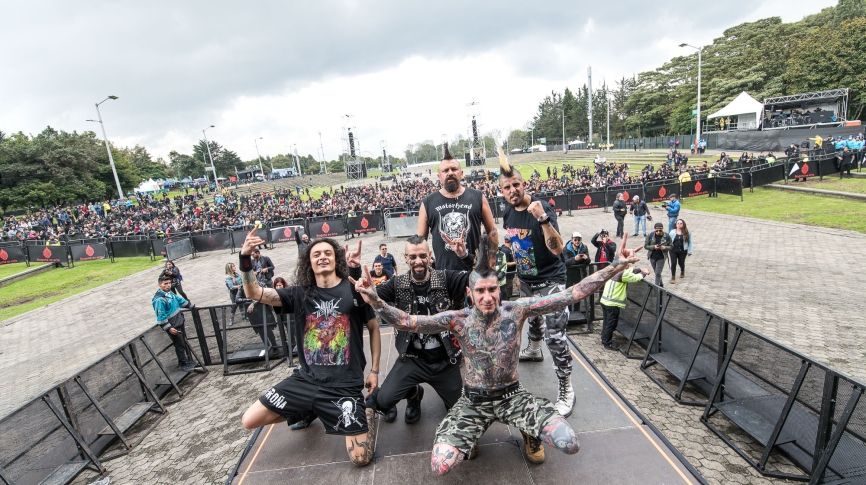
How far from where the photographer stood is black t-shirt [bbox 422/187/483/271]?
446cm

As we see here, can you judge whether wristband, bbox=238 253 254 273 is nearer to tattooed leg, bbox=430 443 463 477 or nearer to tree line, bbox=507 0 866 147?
tattooed leg, bbox=430 443 463 477

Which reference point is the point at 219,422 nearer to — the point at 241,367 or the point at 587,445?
the point at 241,367

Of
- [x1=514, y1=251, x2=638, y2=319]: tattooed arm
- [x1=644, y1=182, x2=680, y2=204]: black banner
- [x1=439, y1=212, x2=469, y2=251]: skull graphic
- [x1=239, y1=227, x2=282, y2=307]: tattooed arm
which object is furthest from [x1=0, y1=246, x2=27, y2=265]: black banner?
[x1=644, y1=182, x2=680, y2=204]: black banner

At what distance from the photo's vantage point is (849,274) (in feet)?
32.3

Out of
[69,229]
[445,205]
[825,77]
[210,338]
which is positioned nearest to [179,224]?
[69,229]

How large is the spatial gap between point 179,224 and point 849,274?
32.4 metres

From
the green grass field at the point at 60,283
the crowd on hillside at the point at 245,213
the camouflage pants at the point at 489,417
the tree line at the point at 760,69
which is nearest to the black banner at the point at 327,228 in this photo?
the crowd on hillside at the point at 245,213

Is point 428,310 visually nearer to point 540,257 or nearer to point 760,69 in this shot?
point 540,257

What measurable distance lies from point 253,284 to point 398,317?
4.84 ft

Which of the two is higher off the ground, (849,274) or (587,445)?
(587,445)

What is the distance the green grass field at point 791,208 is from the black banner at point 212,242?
83.3ft

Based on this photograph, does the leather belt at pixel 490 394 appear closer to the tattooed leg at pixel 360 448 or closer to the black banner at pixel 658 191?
the tattooed leg at pixel 360 448

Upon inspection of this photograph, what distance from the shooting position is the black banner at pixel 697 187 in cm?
2278

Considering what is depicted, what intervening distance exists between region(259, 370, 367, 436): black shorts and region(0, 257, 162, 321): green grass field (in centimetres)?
1707
